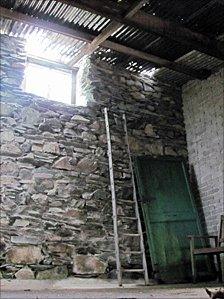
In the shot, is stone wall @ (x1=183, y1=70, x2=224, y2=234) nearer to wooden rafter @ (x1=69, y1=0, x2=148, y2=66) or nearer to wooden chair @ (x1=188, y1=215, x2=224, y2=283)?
wooden chair @ (x1=188, y1=215, x2=224, y2=283)

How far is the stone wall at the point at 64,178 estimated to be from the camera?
4238 millimetres

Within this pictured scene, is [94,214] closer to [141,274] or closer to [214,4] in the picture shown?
[141,274]

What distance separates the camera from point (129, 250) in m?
4.77

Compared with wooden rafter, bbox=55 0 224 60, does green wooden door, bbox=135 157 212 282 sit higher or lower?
lower

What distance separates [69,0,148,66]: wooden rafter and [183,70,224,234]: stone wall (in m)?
2.02

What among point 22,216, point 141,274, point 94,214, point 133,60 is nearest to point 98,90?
point 133,60

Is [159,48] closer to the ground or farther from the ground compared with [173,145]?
farther from the ground

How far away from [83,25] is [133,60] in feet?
3.70

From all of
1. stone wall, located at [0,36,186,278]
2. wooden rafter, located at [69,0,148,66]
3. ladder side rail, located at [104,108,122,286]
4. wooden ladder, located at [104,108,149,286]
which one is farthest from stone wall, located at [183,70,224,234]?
wooden rafter, located at [69,0,148,66]

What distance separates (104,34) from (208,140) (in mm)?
2304

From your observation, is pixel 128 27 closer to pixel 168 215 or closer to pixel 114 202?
pixel 114 202

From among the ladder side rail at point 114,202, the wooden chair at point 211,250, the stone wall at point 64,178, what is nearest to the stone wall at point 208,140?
the wooden chair at point 211,250

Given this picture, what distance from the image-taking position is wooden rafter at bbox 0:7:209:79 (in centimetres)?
462

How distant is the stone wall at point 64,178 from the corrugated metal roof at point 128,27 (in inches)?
12.8
